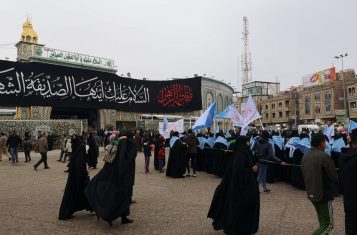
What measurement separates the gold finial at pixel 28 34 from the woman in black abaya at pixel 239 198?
126 feet

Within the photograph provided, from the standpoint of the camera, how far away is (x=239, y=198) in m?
4.60

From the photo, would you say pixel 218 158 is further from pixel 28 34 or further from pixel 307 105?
pixel 307 105

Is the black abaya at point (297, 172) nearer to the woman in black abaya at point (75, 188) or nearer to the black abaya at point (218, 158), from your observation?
the black abaya at point (218, 158)

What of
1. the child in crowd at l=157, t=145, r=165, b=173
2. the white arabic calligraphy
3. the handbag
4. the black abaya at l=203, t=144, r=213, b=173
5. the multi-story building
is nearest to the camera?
the handbag

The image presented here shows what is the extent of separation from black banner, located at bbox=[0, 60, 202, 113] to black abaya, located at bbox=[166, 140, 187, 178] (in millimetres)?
10347

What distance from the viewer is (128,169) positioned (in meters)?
5.35

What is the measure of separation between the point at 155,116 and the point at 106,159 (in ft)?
104

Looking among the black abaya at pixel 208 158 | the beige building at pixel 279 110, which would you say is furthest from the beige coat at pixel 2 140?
the beige building at pixel 279 110

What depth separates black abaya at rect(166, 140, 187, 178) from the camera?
10.7m

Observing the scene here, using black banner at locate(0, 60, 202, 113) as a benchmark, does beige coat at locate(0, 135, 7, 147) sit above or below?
below

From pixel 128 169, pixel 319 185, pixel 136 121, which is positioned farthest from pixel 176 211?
pixel 136 121

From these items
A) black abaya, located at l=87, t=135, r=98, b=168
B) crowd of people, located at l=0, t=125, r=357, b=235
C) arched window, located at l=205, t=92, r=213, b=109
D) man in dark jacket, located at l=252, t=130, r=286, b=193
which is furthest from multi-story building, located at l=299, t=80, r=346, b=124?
crowd of people, located at l=0, t=125, r=357, b=235

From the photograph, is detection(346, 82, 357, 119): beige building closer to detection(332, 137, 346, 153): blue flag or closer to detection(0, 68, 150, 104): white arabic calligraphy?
detection(0, 68, 150, 104): white arabic calligraphy

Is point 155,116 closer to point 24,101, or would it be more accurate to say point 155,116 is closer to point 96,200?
point 24,101
